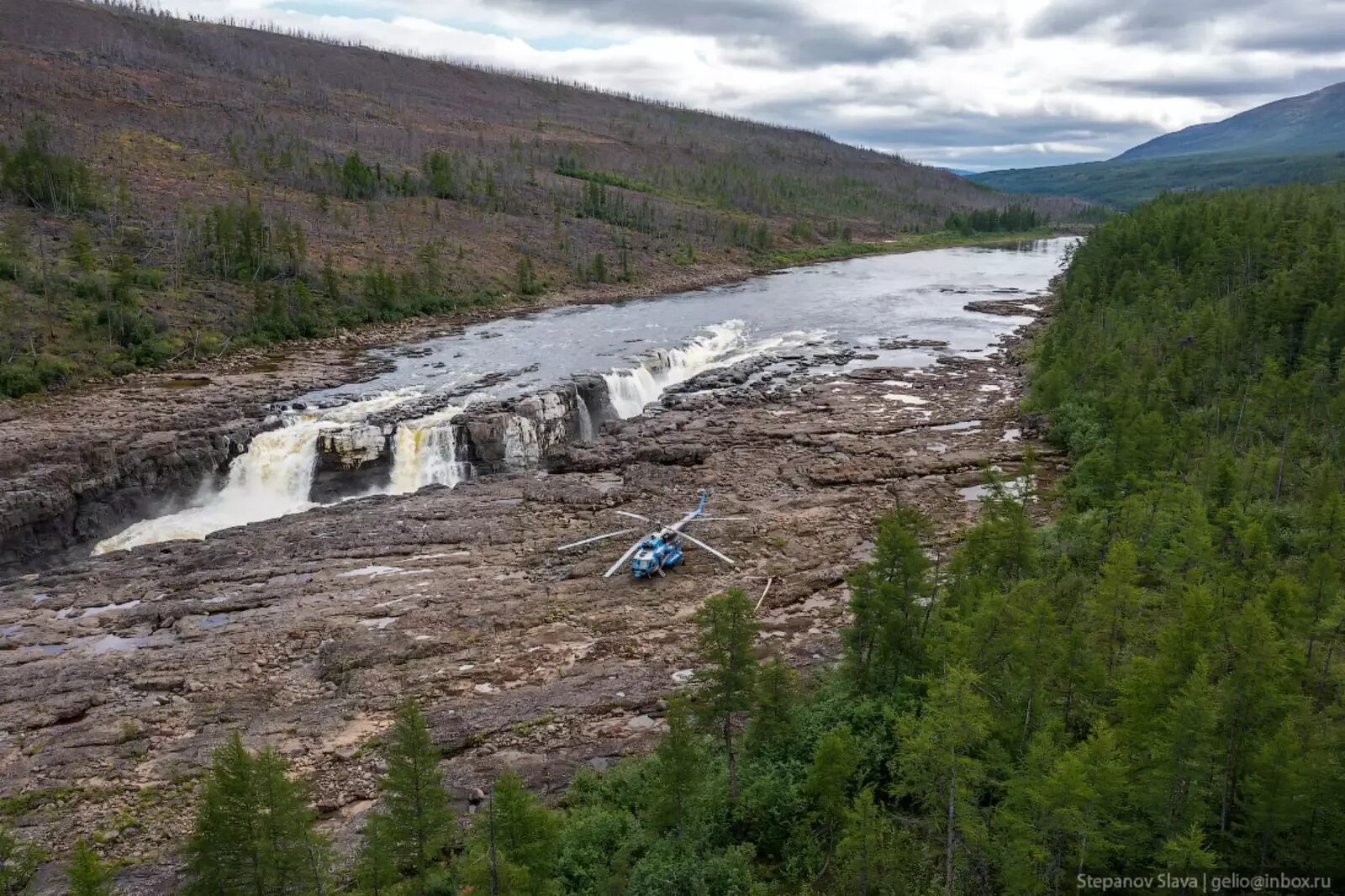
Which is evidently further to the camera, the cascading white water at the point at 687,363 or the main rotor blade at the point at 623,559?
the cascading white water at the point at 687,363

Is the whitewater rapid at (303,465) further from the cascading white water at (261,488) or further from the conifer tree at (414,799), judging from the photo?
the conifer tree at (414,799)

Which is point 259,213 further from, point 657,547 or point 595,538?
point 657,547

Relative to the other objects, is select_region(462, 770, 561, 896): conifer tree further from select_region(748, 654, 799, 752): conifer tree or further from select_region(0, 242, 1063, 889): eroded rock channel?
select_region(0, 242, 1063, 889): eroded rock channel

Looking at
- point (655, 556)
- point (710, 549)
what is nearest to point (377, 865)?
point (655, 556)

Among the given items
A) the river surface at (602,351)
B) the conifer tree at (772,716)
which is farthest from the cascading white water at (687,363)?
the conifer tree at (772,716)

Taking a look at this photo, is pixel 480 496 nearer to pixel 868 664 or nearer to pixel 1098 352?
pixel 868 664

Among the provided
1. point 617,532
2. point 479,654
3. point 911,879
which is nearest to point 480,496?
point 617,532
